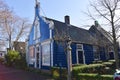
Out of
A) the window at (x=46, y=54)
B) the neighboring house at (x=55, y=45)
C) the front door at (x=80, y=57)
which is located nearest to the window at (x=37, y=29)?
the neighboring house at (x=55, y=45)

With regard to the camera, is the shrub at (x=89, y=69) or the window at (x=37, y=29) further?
the window at (x=37, y=29)

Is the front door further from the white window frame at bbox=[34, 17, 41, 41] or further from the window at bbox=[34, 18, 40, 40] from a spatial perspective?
the window at bbox=[34, 18, 40, 40]

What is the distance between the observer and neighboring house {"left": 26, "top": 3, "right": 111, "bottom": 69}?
71.5ft

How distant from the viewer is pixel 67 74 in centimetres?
1616

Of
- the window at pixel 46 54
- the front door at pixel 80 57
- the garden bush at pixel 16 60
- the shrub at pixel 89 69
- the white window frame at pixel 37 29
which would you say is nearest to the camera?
the shrub at pixel 89 69

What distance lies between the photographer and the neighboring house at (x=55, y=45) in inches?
858

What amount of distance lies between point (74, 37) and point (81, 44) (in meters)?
1.44

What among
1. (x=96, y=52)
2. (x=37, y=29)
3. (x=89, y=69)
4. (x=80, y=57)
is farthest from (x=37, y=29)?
(x=89, y=69)

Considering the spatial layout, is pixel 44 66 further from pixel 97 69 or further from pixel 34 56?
pixel 97 69

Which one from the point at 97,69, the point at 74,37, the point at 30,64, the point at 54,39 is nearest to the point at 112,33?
the point at 97,69

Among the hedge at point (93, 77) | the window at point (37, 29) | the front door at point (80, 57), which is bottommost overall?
the hedge at point (93, 77)

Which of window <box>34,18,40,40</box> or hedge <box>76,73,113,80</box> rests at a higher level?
window <box>34,18,40,40</box>

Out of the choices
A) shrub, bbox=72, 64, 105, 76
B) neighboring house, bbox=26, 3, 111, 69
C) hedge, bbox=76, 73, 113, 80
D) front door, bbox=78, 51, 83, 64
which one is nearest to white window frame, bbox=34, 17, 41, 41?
neighboring house, bbox=26, 3, 111, 69

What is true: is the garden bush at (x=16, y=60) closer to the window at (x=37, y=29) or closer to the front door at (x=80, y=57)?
the window at (x=37, y=29)
